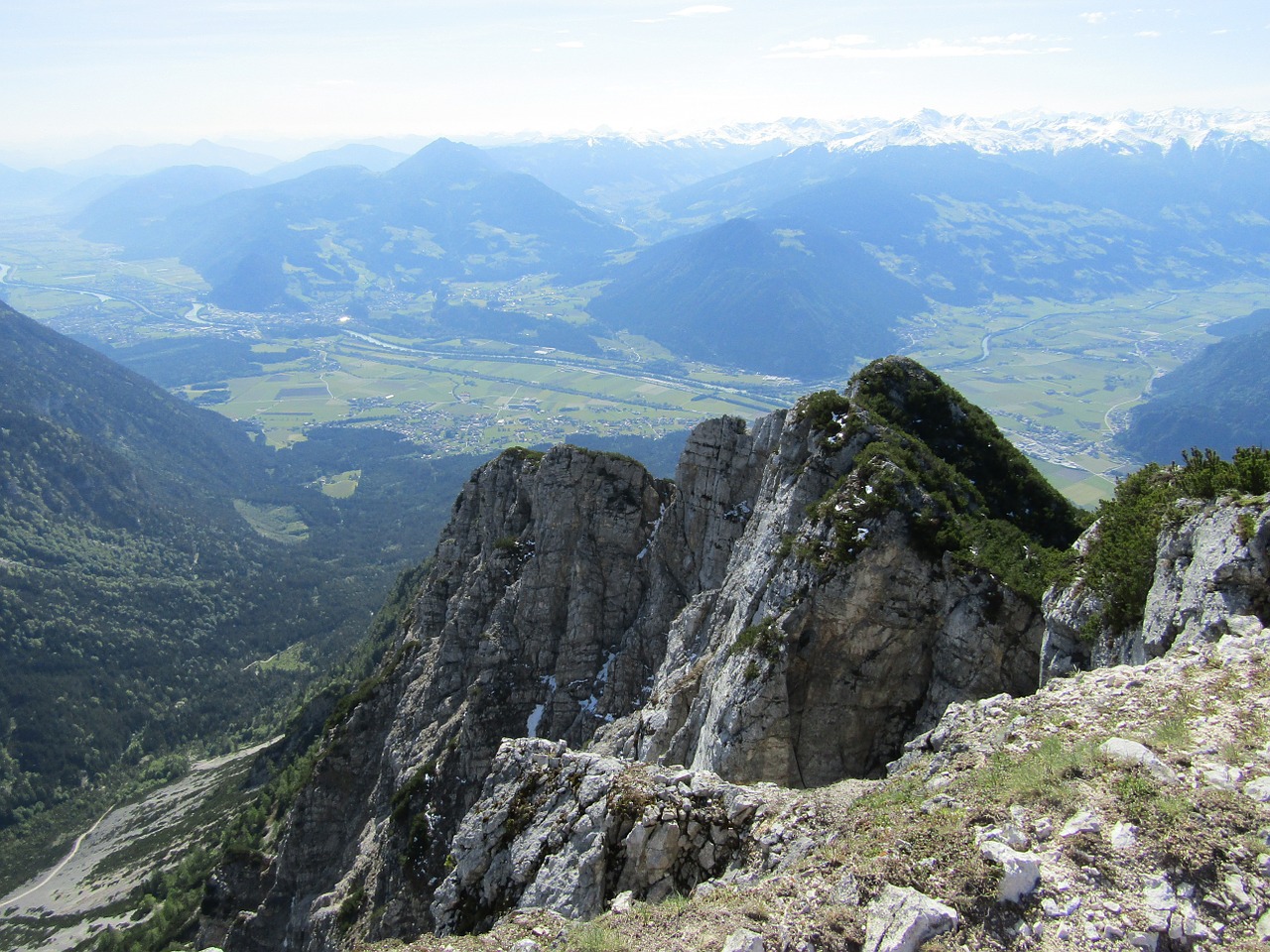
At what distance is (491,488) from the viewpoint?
6462cm

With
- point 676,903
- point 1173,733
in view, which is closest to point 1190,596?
point 1173,733

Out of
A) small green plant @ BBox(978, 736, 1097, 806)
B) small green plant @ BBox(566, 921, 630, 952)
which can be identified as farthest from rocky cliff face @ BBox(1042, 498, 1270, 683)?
small green plant @ BBox(566, 921, 630, 952)

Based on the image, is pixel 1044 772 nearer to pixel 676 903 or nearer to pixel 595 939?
pixel 676 903

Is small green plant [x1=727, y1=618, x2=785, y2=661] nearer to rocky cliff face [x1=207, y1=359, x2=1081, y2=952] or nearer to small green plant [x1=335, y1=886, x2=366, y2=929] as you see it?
rocky cliff face [x1=207, y1=359, x2=1081, y2=952]

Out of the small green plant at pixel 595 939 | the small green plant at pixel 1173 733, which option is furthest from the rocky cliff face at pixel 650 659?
the small green plant at pixel 1173 733

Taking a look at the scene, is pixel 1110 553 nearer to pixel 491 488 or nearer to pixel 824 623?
pixel 824 623

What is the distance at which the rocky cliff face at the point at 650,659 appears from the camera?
2108cm

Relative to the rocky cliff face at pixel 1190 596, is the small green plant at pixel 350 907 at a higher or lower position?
lower

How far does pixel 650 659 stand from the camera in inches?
1911

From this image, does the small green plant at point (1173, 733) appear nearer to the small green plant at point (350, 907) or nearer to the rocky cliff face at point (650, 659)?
the rocky cliff face at point (650, 659)

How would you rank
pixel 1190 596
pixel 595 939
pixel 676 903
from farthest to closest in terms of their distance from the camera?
pixel 1190 596
pixel 676 903
pixel 595 939

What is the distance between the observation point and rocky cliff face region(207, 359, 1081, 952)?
21.1m

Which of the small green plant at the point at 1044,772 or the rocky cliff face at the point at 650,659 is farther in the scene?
the rocky cliff face at the point at 650,659

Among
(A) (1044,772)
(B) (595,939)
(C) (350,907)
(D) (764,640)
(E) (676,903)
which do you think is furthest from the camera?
(C) (350,907)
